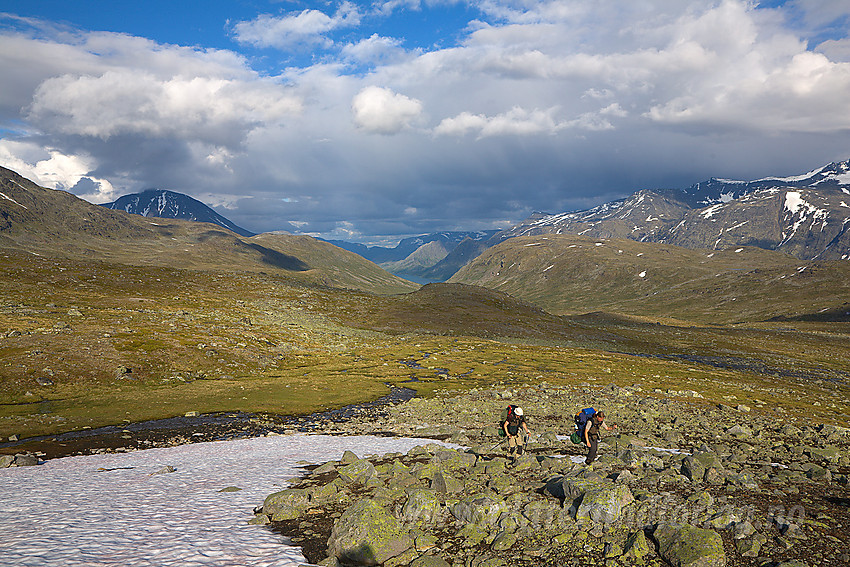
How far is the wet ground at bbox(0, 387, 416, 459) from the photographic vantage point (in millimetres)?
40250

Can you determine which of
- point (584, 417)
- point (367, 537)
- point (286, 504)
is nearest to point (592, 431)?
point (584, 417)

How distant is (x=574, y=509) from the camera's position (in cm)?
1797

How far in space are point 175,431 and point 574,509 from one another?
147ft

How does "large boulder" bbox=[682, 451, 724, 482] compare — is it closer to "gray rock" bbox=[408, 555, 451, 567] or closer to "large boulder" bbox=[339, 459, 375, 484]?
"gray rock" bbox=[408, 555, 451, 567]

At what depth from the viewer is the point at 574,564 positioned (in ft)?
49.4

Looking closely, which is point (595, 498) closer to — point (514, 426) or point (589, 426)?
point (589, 426)

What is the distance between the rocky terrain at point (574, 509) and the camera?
15.3 metres

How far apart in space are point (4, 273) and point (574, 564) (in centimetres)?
21253

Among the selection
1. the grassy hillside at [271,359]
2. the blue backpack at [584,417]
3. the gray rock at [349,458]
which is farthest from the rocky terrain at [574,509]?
the grassy hillside at [271,359]

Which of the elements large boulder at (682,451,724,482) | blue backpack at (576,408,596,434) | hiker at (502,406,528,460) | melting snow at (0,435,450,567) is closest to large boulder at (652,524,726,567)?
large boulder at (682,451,724,482)

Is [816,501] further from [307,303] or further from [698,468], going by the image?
[307,303]

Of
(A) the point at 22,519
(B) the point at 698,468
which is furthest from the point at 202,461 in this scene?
(B) the point at 698,468

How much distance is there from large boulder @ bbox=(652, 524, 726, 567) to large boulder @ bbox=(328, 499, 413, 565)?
30.7ft

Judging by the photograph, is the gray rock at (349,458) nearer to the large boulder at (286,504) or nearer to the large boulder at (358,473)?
the large boulder at (358,473)
